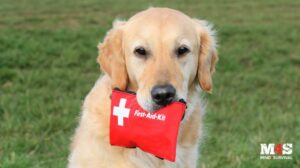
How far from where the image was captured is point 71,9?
16.0 metres

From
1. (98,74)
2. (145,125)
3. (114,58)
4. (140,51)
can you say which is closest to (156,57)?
(140,51)

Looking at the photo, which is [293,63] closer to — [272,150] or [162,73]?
[272,150]

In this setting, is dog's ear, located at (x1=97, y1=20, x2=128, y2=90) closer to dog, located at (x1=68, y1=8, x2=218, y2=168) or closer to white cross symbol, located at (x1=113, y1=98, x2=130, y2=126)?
dog, located at (x1=68, y1=8, x2=218, y2=168)

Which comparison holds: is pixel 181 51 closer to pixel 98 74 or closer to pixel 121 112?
pixel 121 112

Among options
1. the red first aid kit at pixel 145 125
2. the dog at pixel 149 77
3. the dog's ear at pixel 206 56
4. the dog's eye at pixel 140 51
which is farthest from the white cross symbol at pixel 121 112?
the dog's ear at pixel 206 56

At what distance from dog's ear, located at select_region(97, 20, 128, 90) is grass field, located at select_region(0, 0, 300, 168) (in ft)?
5.16

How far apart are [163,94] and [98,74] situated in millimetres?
6701

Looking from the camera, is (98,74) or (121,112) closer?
(121,112)

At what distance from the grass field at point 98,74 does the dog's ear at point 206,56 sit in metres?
1.27

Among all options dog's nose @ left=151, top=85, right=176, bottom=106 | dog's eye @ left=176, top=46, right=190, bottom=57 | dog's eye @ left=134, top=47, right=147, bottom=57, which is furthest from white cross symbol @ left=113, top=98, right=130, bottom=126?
dog's eye @ left=176, top=46, right=190, bottom=57

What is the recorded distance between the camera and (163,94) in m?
3.88

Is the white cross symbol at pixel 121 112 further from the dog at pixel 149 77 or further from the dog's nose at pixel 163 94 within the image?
the dog's nose at pixel 163 94

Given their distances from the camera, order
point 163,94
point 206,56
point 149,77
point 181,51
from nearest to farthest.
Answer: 1. point 163,94
2. point 149,77
3. point 181,51
4. point 206,56

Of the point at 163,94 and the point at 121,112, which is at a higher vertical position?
the point at 163,94
